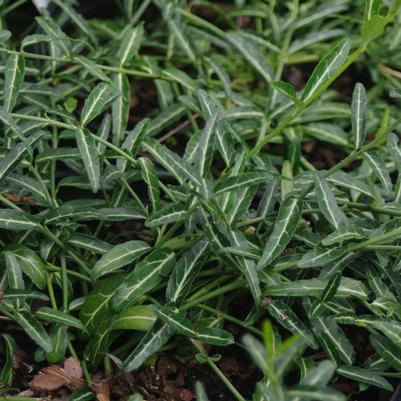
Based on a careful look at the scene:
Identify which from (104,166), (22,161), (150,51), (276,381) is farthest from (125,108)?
(276,381)

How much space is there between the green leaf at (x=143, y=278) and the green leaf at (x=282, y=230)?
0.19 m

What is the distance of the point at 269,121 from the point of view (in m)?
1.71

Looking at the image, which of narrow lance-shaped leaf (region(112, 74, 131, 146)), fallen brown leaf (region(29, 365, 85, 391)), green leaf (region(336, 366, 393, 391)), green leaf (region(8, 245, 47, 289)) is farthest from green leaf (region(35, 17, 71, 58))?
green leaf (region(336, 366, 393, 391))

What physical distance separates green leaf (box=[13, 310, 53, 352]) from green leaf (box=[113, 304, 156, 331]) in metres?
0.12

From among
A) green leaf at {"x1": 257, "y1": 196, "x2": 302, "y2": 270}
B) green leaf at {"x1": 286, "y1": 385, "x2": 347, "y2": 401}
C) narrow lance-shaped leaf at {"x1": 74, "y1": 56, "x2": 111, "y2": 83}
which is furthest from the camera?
narrow lance-shaped leaf at {"x1": 74, "y1": 56, "x2": 111, "y2": 83}

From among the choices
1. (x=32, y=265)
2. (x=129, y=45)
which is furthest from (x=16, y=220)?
(x=129, y=45)

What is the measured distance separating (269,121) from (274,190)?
12.9 inches

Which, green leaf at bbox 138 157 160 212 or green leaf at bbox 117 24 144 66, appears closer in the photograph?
green leaf at bbox 138 157 160 212

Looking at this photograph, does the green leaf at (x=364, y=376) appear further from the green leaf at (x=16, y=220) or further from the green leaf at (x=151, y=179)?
the green leaf at (x=16, y=220)

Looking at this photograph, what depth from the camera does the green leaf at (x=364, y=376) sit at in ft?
4.06

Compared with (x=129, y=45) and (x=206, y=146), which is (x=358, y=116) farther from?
(x=129, y=45)

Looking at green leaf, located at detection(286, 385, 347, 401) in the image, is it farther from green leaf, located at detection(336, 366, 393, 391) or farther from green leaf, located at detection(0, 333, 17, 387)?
green leaf, located at detection(0, 333, 17, 387)

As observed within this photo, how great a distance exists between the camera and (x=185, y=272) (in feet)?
4.25

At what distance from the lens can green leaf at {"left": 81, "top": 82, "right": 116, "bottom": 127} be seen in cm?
134
